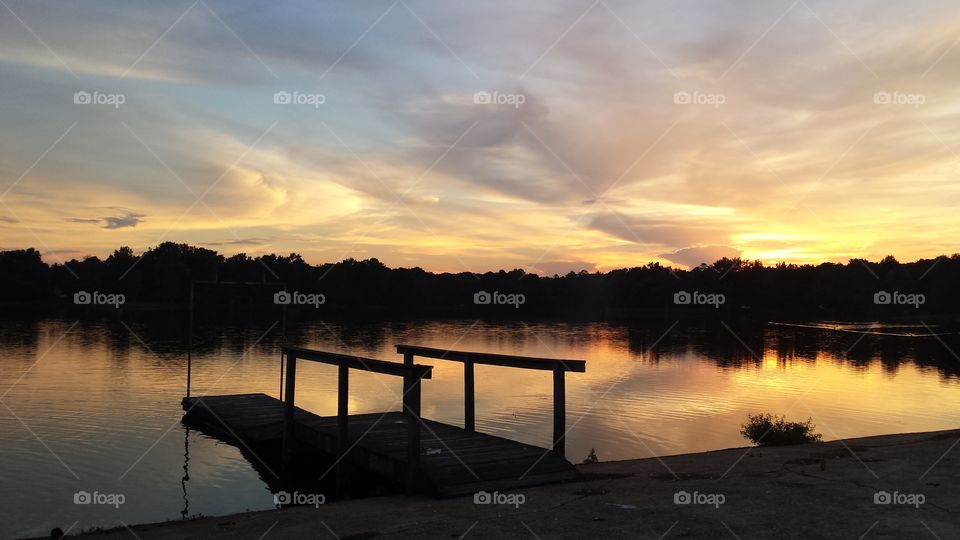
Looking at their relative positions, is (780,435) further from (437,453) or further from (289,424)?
(289,424)

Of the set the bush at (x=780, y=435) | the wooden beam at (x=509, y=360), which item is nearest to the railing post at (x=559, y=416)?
the wooden beam at (x=509, y=360)

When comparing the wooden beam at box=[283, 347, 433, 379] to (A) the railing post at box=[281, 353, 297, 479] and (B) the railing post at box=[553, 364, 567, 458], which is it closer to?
(A) the railing post at box=[281, 353, 297, 479]

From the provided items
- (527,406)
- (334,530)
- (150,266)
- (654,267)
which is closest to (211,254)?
(150,266)

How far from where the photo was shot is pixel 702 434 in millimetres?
21766

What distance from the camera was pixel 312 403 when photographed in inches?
1028

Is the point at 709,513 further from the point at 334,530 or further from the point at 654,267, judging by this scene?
the point at 654,267

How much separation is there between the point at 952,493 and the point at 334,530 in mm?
7963

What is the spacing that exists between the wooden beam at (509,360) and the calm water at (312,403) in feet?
14.6

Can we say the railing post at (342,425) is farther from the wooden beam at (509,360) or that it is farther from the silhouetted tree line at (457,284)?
the silhouetted tree line at (457,284)

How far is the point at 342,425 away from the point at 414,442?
9.94 ft

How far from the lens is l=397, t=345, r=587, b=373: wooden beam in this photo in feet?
35.7

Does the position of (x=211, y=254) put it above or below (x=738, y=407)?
above

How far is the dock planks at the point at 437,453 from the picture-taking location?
33.2ft

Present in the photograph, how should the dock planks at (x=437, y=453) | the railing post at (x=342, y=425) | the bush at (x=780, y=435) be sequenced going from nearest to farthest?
the dock planks at (x=437, y=453), the railing post at (x=342, y=425), the bush at (x=780, y=435)
